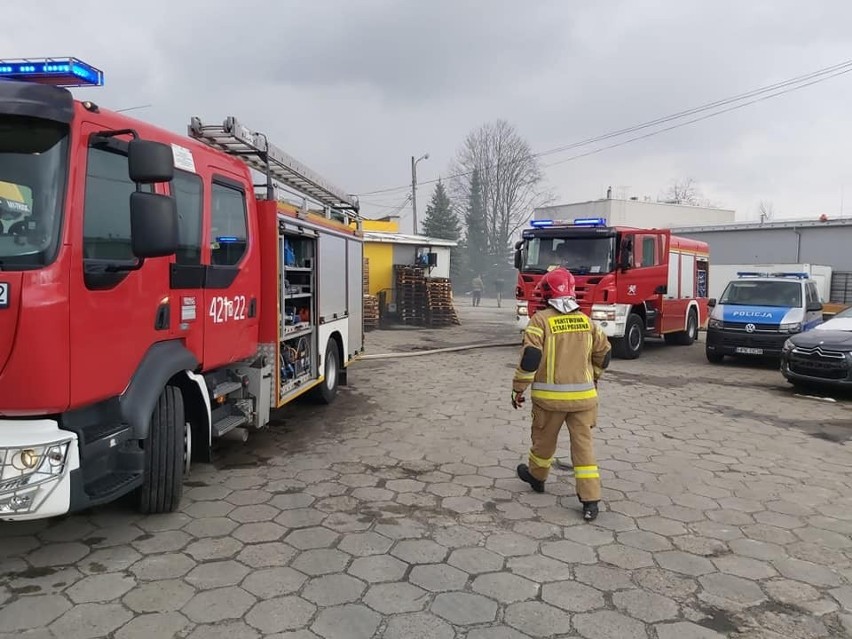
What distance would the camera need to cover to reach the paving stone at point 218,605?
9.51ft

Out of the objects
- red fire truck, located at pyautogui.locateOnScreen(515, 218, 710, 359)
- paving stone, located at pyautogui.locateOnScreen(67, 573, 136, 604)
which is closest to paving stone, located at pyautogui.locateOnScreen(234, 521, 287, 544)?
paving stone, located at pyautogui.locateOnScreen(67, 573, 136, 604)

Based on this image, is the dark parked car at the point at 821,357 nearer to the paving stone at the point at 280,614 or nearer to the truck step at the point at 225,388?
the truck step at the point at 225,388

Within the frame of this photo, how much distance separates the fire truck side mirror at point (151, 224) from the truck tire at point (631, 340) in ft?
32.7

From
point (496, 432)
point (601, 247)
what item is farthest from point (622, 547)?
point (601, 247)

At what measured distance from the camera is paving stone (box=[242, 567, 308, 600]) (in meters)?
3.13

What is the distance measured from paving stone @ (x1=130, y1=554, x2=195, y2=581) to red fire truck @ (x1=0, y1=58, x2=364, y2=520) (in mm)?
443

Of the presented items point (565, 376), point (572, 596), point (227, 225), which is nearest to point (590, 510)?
point (565, 376)

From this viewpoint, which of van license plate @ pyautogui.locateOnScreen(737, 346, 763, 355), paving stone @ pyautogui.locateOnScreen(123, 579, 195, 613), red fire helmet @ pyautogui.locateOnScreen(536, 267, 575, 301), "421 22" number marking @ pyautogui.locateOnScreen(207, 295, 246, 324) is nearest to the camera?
paving stone @ pyautogui.locateOnScreen(123, 579, 195, 613)

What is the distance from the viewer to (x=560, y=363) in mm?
4184

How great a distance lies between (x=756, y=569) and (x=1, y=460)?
4052 mm

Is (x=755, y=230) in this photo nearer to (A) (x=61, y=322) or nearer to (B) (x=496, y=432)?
(B) (x=496, y=432)

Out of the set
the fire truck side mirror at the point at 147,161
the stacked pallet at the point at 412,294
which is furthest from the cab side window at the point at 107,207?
the stacked pallet at the point at 412,294

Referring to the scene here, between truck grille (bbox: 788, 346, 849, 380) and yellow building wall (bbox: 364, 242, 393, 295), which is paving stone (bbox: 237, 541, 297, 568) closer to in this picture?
truck grille (bbox: 788, 346, 849, 380)

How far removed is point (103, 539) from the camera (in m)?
3.69
